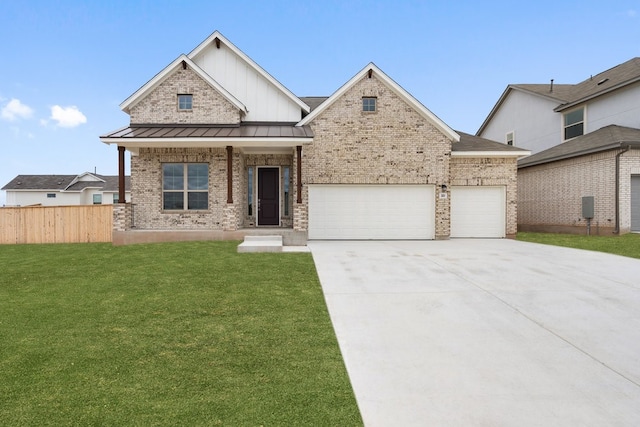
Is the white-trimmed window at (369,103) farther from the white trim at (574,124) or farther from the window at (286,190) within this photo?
the white trim at (574,124)

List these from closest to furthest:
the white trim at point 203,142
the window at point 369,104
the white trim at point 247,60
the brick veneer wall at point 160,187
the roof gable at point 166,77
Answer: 1. the white trim at point 203,142
2. the roof gable at point 166,77
3. the brick veneer wall at point 160,187
4. the window at point 369,104
5. the white trim at point 247,60

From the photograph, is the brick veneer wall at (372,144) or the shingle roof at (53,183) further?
the shingle roof at (53,183)

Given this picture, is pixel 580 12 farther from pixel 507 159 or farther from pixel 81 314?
pixel 81 314

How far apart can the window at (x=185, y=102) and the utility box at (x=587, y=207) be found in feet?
56.7

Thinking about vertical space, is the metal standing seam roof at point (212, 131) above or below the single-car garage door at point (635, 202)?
above

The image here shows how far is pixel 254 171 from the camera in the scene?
14.6m

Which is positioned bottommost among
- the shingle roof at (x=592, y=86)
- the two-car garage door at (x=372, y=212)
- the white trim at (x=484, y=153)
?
the two-car garage door at (x=372, y=212)

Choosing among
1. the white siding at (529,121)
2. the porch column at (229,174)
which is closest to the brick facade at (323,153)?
the porch column at (229,174)

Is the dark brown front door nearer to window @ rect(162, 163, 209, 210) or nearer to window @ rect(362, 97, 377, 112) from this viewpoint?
window @ rect(162, 163, 209, 210)

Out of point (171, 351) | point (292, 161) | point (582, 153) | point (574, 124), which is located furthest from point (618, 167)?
point (171, 351)

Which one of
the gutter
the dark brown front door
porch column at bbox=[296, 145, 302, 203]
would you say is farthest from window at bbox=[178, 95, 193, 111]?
the gutter

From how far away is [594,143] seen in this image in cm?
1611

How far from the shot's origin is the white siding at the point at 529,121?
852 inches

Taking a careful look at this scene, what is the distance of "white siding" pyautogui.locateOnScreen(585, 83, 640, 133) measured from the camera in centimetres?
1709
